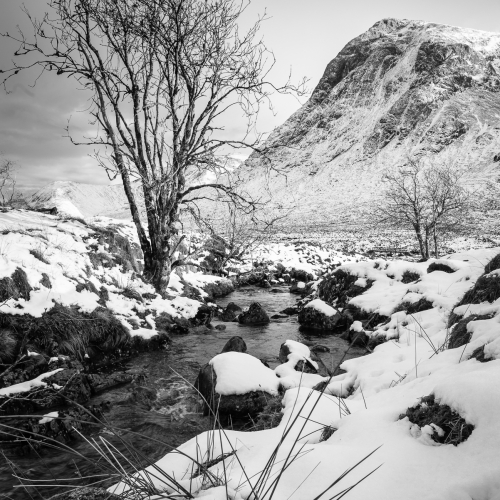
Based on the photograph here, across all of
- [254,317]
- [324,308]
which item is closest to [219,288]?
[254,317]

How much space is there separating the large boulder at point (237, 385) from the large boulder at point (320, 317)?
12.4 ft

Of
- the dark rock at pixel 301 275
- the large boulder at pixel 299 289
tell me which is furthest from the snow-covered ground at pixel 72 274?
the dark rock at pixel 301 275

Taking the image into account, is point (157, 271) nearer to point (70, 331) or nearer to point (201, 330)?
point (201, 330)

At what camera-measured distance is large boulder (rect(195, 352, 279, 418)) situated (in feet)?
13.1

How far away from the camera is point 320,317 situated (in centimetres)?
806

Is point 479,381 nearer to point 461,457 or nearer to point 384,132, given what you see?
point 461,457

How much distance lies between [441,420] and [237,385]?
123 inches

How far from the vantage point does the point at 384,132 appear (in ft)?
308

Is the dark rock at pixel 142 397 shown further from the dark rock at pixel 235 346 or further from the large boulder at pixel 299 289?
the large boulder at pixel 299 289

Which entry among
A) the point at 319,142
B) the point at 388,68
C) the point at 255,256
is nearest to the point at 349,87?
the point at 388,68

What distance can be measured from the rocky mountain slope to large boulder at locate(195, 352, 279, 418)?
2358 inches

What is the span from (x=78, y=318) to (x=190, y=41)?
6.55 m

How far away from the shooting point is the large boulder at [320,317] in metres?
7.92

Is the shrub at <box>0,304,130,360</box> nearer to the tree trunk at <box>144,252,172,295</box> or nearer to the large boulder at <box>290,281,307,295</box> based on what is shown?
the tree trunk at <box>144,252,172,295</box>
